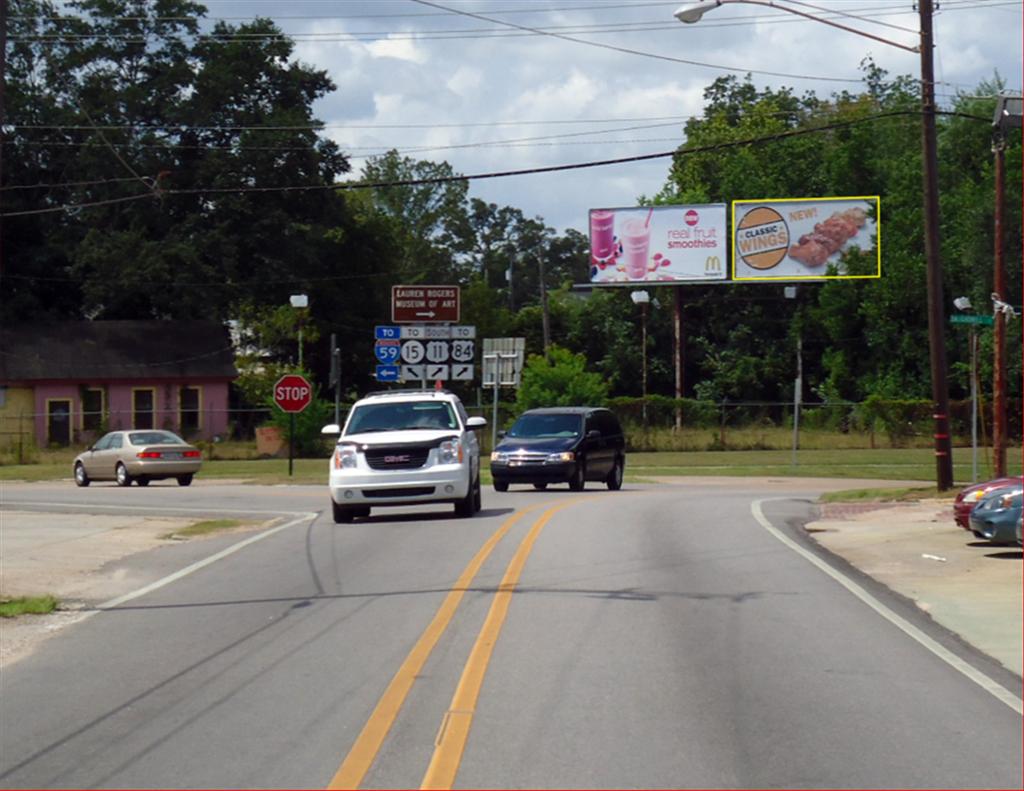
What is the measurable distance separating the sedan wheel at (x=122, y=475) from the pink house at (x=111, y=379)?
2380cm

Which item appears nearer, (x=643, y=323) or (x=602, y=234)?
(x=602, y=234)

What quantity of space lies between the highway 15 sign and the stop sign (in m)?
3.33

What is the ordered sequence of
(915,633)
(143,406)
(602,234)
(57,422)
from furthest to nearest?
(602,234) < (143,406) < (57,422) < (915,633)

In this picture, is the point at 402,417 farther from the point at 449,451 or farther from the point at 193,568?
the point at 193,568

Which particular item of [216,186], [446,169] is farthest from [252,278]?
[446,169]

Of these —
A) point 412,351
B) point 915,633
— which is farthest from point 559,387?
point 915,633

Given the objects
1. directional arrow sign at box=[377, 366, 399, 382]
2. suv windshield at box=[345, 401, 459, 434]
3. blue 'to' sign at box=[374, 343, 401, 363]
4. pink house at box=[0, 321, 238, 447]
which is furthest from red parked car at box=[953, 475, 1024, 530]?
pink house at box=[0, 321, 238, 447]

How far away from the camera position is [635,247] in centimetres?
6444

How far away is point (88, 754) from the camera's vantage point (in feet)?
26.5

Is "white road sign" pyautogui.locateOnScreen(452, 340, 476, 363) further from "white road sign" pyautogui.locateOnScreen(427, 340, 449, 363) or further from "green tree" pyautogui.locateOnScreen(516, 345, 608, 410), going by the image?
"green tree" pyautogui.locateOnScreen(516, 345, 608, 410)

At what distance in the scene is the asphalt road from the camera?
7672 millimetres

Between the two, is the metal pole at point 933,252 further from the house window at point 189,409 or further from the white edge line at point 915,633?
the house window at point 189,409

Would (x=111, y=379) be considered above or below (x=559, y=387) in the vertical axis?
above

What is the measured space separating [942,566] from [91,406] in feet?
170
